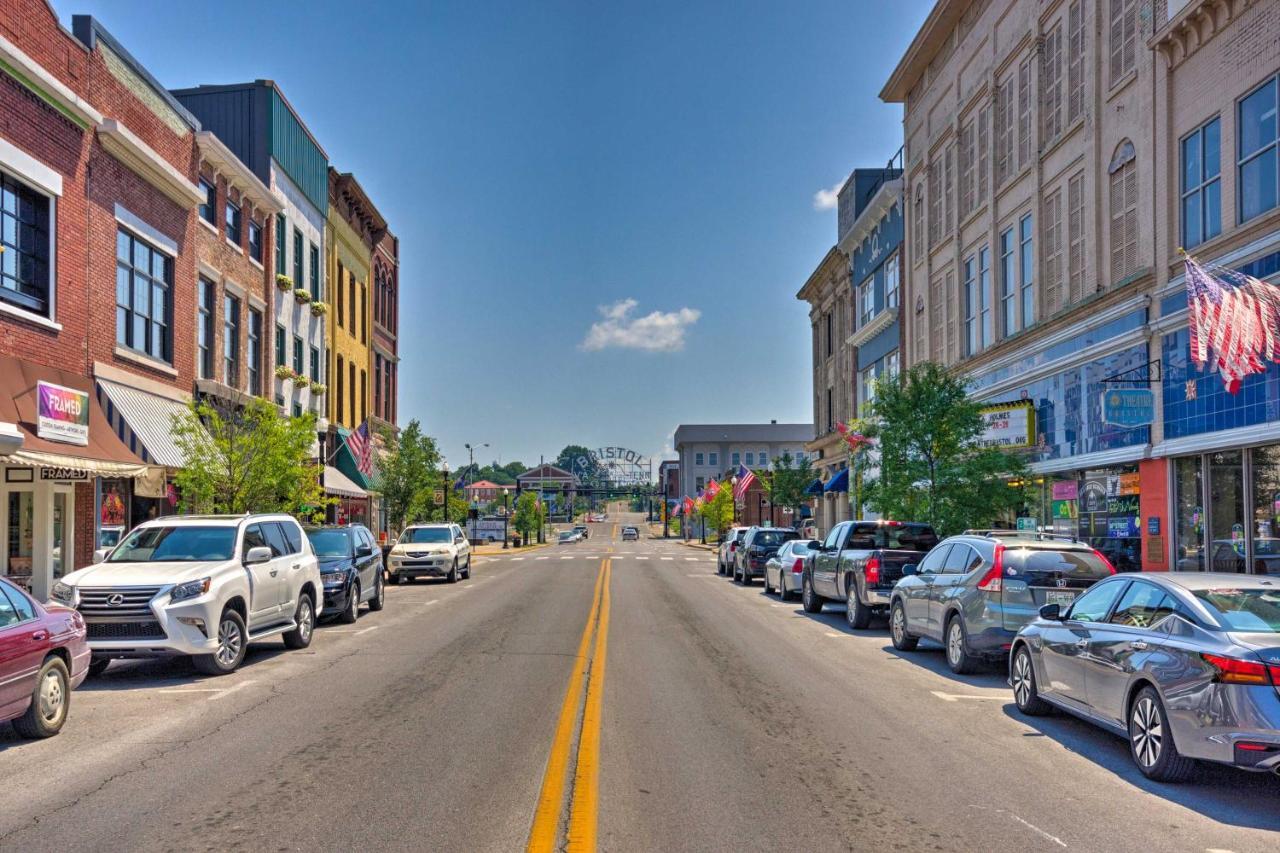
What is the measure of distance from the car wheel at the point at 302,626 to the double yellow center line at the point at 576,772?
435 cm

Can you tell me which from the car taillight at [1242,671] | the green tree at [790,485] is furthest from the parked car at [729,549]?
the car taillight at [1242,671]

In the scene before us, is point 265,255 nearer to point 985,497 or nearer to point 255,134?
point 255,134

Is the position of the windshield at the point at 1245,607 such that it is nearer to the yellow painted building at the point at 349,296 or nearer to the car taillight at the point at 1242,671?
the car taillight at the point at 1242,671

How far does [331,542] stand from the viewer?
20.9 m

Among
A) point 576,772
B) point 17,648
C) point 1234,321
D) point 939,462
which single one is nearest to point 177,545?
point 17,648

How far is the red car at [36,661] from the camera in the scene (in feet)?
27.8

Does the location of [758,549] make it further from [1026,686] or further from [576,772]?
[576,772]

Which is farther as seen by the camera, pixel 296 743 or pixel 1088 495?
pixel 1088 495

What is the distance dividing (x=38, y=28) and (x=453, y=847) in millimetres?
19350

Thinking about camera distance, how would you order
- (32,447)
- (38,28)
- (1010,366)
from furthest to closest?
(1010,366)
(38,28)
(32,447)

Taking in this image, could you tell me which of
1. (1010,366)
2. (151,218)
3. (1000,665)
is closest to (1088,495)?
(1010,366)

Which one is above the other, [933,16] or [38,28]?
[933,16]

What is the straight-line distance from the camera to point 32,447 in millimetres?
17391

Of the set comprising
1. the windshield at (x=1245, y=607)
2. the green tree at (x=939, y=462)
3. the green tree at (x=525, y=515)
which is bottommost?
the green tree at (x=525, y=515)
